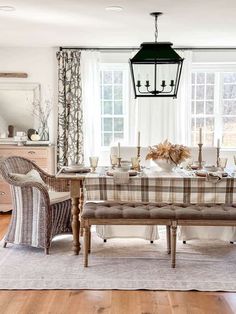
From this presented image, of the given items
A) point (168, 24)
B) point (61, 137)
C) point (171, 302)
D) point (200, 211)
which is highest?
point (168, 24)

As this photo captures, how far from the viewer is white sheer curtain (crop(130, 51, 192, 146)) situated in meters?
6.54

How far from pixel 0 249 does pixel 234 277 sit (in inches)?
86.5

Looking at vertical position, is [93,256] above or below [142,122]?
below

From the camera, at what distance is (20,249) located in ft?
14.5

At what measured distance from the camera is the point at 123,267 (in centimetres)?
389

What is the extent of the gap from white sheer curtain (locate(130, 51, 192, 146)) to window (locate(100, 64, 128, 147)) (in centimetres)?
20

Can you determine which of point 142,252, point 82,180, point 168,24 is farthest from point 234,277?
point 168,24

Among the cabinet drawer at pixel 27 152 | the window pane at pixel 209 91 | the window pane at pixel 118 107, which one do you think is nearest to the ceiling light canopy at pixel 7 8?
the cabinet drawer at pixel 27 152

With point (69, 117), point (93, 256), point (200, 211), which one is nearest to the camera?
point (200, 211)

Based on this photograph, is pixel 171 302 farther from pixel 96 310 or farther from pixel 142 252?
pixel 142 252

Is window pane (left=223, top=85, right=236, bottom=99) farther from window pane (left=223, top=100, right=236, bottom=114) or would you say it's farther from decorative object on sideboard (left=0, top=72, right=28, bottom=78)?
decorative object on sideboard (left=0, top=72, right=28, bottom=78)

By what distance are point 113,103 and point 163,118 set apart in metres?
0.77

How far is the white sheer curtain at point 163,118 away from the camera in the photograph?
654 cm

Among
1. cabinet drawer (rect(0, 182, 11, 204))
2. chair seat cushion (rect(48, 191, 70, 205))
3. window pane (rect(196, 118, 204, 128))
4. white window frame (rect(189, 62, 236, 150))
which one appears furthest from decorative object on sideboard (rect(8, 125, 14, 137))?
window pane (rect(196, 118, 204, 128))
